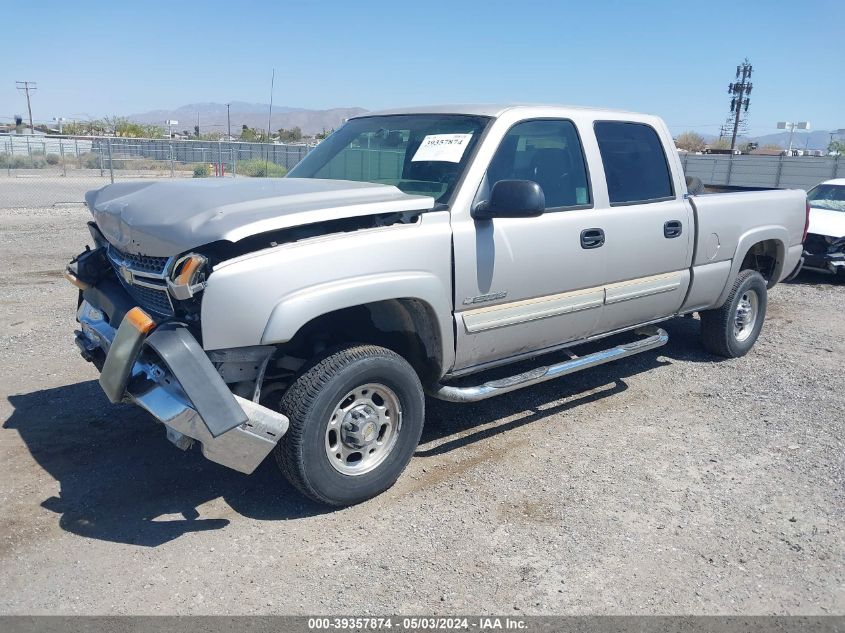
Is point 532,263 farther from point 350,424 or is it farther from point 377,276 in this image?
point 350,424

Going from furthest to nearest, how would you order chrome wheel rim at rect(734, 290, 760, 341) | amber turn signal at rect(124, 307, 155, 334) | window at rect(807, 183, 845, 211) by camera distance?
window at rect(807, 183, 845, 211) → chrome wheel rim at rect(734, 290, 760, 341) → amber turn signal at rect(124, 307, 155, 334)

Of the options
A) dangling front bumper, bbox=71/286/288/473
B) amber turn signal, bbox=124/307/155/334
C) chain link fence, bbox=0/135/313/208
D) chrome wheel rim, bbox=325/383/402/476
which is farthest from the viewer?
chain link fence, bbox=0/135/313/208

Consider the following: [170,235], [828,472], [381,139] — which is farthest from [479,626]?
[381,139]

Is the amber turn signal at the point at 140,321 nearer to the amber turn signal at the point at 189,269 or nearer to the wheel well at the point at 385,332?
the amber turn signal at the point at 189,269

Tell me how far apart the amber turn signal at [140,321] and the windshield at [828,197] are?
38.8 ft

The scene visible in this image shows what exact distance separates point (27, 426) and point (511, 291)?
325cm

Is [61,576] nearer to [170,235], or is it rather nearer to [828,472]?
[170,235]

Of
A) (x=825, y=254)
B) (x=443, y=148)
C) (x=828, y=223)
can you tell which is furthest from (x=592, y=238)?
(x=828, y=223)

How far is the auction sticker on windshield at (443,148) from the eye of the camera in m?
4.45

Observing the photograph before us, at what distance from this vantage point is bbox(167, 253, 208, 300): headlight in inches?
128

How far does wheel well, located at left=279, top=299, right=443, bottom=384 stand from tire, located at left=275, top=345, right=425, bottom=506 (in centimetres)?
26

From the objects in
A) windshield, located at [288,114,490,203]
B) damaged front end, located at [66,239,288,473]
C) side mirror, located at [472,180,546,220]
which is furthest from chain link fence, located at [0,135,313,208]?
damaged front end, located at [66,239,288,473]

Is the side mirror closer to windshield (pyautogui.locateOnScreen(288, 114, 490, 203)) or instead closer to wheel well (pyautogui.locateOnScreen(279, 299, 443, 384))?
windshield (pyautogui.locateOnScreen(288, 114, 490, 203))

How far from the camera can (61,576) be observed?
3268 millimetres
